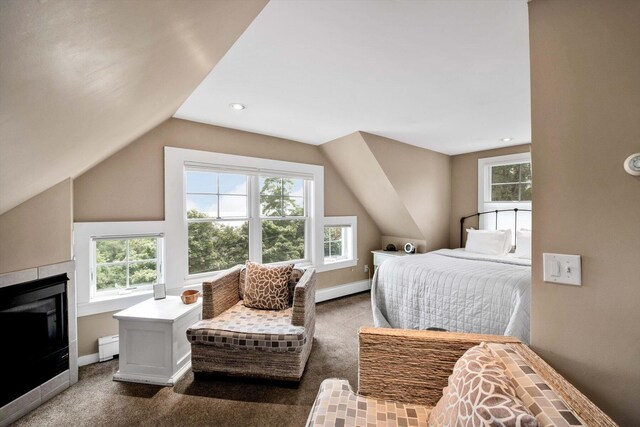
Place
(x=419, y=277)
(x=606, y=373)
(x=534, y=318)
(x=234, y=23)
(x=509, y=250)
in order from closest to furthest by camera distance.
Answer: (x=606, y=373) → (x=534, y=318) → (x=234, y=23) → (x=419, y=277) → (x=509, y=250)

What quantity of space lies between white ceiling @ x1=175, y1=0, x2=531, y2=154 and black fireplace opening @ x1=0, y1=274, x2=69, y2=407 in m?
1.82

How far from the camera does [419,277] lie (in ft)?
8.75

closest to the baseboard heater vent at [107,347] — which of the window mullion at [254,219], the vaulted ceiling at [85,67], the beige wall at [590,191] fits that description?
the vaulted ceiling at [85,67]

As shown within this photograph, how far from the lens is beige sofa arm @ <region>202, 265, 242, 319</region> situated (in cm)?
224

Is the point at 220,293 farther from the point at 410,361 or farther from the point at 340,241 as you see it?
the point at 340,241

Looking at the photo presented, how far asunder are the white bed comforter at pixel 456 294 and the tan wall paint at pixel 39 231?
2835mm

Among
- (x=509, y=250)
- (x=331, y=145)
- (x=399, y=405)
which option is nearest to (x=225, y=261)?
(x=331, y=145)

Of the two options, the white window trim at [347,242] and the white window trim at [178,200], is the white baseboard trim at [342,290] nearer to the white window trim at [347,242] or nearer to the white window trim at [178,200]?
the white window trim at [347,242]

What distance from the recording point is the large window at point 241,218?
303cm

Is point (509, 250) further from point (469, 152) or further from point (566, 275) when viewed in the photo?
point (566, 275)

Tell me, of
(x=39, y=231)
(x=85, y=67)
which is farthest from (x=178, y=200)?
(x=85, y=67)

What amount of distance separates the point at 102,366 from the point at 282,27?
2979mm

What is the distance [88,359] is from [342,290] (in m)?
3.03

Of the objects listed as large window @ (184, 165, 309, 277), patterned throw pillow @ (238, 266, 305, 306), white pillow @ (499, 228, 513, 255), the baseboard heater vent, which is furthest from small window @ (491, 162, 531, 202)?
the baseboard heater vent
